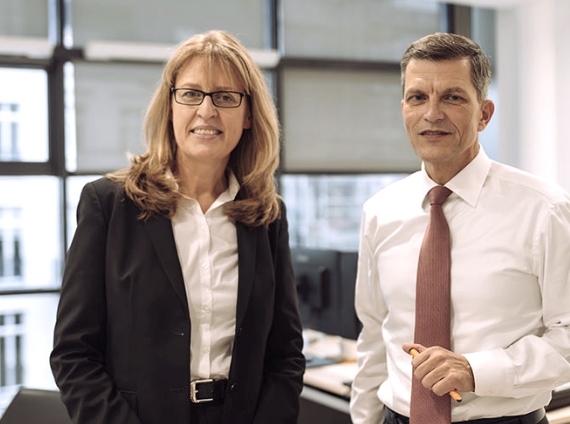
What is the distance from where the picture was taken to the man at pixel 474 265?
5.15 feet

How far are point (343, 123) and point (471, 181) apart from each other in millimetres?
3664

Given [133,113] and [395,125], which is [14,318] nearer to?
[133,113]

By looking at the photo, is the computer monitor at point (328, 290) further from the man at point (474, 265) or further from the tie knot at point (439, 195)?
the tie knot at point (439, 195)

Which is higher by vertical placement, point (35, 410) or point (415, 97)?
point (415, 97)

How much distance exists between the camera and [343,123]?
534cm

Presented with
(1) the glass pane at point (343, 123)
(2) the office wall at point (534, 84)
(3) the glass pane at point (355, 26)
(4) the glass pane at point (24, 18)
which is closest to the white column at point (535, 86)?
(2) the office wall at point (534, 84)

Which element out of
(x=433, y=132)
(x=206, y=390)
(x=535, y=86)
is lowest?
(x=206, y=390)

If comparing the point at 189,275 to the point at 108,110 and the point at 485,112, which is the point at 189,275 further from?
the point at 108,110

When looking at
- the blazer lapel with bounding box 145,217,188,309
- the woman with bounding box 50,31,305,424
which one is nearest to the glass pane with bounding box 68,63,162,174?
the woman with bounding box 50,31,305,424

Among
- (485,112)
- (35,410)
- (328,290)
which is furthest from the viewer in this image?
(328,290)

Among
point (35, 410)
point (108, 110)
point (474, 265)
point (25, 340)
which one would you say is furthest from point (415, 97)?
point (25, 340)

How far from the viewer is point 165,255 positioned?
164 cm

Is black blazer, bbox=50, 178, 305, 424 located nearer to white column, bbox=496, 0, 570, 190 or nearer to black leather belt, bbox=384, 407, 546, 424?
black leather belt, bbox=384, 407, 546, 424

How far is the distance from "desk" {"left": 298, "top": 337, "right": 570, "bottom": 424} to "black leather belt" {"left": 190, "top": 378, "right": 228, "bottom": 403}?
3.53ft
